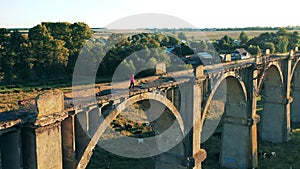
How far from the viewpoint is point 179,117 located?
74.4ft

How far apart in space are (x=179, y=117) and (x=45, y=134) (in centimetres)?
1149

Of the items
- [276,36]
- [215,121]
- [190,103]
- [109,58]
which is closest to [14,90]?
[109,58]

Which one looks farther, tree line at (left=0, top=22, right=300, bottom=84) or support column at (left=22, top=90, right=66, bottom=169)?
tree line at (left=0, top=22, right=300, bottom=84)

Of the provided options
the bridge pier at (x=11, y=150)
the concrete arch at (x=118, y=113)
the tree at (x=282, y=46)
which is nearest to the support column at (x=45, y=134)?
the bridge pier at (x=11, y=150)

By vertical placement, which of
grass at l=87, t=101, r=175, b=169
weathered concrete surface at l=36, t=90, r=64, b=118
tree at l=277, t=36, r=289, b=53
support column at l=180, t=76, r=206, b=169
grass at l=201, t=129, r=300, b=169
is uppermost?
tree at l=277, t=36, r=289, b=53

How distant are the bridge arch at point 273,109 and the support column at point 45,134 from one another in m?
30.4

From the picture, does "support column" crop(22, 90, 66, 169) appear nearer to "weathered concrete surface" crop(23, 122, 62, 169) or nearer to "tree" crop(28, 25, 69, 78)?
"weathered concrete surface" crop(23, 122, 62, 169)

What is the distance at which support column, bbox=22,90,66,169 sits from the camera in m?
12.6

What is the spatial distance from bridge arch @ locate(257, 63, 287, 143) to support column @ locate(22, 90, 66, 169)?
99.7ft

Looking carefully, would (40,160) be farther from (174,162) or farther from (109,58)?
(109,58)

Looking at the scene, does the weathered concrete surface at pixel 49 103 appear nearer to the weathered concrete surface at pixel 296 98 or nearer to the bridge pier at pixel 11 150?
the bridge pier at pixel 11 150

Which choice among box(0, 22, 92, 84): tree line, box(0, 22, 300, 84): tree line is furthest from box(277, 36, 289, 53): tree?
box(0, 22, 92, 84): tree line

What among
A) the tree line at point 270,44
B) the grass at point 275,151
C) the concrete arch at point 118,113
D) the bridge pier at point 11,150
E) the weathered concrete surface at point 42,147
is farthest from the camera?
the tree line at point 270,44

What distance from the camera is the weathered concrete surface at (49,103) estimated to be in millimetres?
12523
